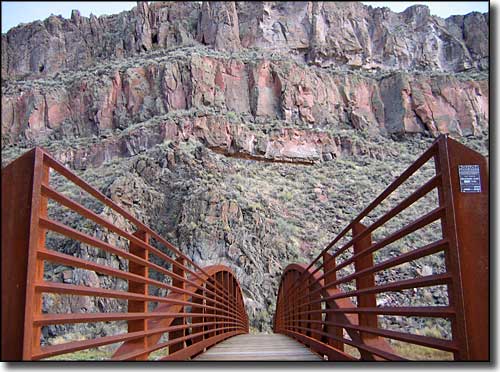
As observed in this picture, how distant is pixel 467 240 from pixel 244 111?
178 feet

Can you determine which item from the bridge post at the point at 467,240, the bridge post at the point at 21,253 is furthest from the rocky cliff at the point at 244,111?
the bridge post at the point at 467,240

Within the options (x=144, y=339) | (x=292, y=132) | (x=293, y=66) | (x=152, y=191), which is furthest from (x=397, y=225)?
(x=144, y=339)

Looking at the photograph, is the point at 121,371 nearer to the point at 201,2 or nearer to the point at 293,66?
the point at 293,66

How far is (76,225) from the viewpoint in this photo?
1112 inches

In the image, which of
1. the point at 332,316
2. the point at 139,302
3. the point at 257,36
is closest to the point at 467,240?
the point at 139,302

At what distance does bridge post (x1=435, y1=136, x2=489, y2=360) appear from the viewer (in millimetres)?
2408

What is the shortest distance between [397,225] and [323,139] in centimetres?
1967

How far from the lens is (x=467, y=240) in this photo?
2.50 meters

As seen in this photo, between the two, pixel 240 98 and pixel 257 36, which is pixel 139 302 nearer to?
pixel 240 98

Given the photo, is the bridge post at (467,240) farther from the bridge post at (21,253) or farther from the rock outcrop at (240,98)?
the rock outcrop at (240,98)

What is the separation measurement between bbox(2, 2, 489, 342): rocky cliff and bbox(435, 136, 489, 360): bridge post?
1756 centimetres

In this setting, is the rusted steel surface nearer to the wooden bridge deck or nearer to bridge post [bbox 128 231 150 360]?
bridge post [bbox 128 231 150 360]

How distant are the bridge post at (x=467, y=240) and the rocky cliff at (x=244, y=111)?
1756 cm

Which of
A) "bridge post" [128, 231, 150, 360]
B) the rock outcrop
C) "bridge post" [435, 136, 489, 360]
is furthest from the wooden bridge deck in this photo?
the rock outcrop
